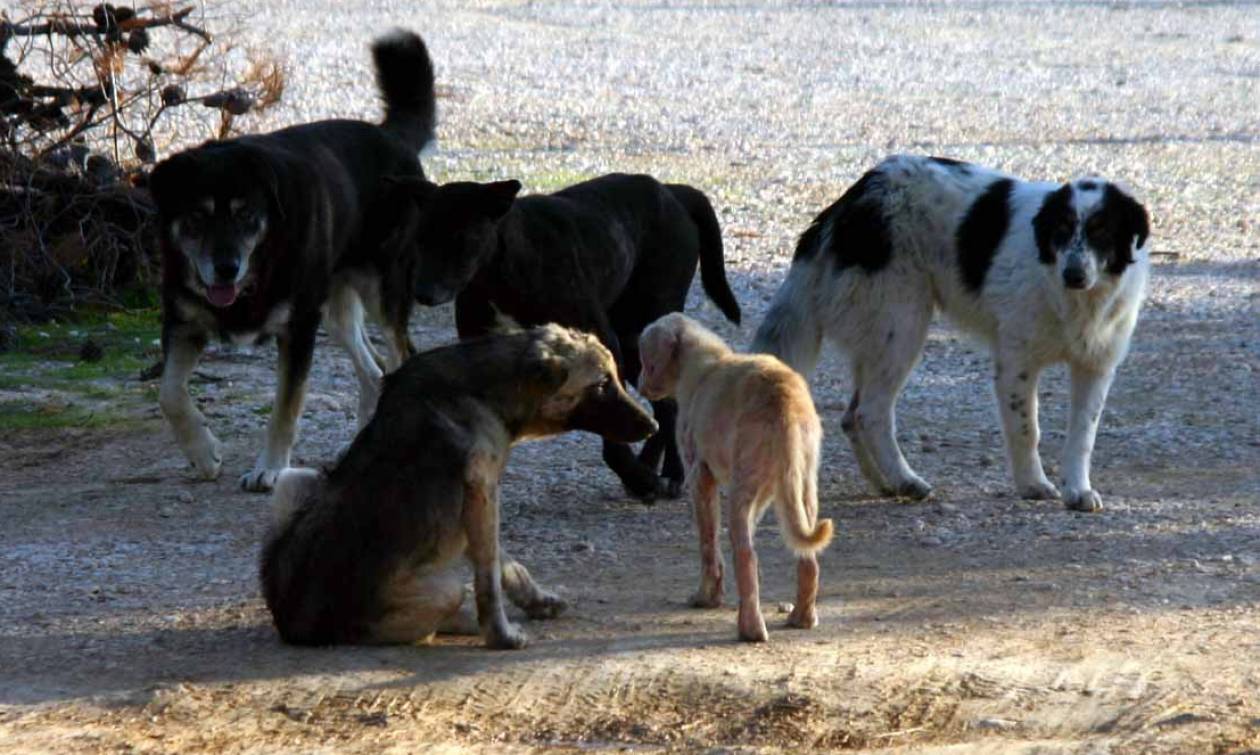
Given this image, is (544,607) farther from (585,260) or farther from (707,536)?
(585,260)

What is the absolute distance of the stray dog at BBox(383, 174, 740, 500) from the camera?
26.9 feet

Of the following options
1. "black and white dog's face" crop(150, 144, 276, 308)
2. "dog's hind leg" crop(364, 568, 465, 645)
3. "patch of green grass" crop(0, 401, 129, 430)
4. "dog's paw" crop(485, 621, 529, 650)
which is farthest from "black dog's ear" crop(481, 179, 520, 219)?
"patch of green grass" crop(0, 401, 129, 430)

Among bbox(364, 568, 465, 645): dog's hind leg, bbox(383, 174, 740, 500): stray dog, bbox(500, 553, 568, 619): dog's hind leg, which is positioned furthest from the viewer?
bbox(383, 174, 740, 500): stray dog

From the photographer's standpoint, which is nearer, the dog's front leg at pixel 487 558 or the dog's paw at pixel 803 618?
the dog's front leg at pixel 487 558

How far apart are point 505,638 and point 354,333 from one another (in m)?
4.22

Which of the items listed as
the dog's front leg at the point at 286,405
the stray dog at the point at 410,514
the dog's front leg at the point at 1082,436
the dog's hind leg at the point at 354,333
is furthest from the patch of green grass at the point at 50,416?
the dog's front leg at the point at 1082,436

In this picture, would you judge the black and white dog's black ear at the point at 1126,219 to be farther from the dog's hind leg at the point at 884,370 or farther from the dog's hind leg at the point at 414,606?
the dog's hind leg at the point at 414,606

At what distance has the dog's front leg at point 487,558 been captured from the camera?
6391 millimetres

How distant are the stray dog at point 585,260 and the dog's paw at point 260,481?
3.88 feet

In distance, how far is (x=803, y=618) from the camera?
6617 millimetres

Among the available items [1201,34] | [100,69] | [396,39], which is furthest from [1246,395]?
[1201,34]

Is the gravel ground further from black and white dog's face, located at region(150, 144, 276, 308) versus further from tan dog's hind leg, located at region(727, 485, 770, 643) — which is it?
black and white dog's face, located at region(150, 144, 276, 308)

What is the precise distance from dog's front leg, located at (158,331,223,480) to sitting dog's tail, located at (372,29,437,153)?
6.94 ft

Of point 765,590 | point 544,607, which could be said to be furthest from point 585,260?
point 544,607
